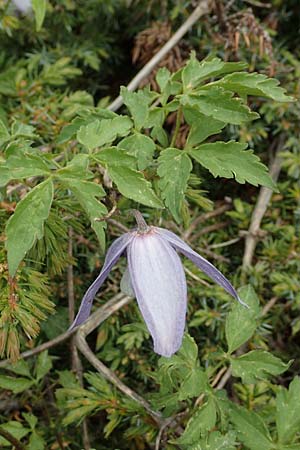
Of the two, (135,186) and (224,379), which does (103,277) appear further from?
(224,379)

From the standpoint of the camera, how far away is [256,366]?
157 centimetres

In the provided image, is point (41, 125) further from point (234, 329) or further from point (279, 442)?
point (279, 442)

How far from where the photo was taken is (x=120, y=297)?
1.97m

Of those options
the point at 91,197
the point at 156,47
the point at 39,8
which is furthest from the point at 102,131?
the point at 156,47

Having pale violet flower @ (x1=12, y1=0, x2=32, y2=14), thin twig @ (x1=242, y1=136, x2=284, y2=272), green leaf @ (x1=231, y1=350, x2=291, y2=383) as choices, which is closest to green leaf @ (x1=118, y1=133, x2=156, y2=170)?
green leaf @ (x1=231, y1=350, x2=291, y2=383)

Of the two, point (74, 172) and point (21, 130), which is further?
point (21, 130)

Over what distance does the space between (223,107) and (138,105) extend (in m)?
0.21

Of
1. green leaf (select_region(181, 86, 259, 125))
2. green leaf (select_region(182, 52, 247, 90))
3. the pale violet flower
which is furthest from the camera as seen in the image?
the pale violet flower

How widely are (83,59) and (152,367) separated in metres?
1.17

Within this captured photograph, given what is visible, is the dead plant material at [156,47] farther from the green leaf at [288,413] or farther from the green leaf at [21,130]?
the green leaf at [288,413]

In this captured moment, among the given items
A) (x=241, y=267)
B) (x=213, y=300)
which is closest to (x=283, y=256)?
(x=241, y=267)

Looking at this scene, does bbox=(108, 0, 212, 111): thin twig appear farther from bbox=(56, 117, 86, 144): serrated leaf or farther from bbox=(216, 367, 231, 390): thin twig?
bbox=(216, 367, 231, 390): thin twig

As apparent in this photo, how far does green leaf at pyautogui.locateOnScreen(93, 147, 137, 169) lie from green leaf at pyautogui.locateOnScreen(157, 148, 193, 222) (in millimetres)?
82

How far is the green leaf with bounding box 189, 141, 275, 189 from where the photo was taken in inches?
57.7
